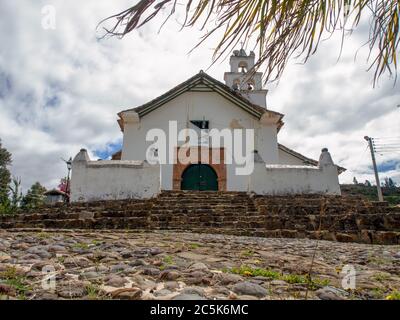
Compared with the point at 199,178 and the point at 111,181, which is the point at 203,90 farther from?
the point at 111,181

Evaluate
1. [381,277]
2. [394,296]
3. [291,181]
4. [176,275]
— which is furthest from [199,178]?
[394,296]

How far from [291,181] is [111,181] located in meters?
6.10

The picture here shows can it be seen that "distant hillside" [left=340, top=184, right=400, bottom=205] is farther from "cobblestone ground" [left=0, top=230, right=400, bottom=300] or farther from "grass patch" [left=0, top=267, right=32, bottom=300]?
"grass patch" [left=0, top=267, right=32, bottom=300]

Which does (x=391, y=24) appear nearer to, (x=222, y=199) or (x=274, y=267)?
(x=274, y=267)

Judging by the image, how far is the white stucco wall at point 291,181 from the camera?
1068 cm

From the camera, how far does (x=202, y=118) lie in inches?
585

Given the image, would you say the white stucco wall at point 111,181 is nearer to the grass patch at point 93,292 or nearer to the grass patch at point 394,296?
the grass patch at point 93,292

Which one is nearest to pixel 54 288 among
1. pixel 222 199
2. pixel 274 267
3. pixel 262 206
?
pixel 274 267

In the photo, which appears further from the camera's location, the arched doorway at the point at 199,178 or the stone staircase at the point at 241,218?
the arched doorway at the point at 199,178

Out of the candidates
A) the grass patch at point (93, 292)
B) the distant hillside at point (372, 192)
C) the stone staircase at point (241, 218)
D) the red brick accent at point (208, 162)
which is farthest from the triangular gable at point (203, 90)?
the distant hillside at point (372, 192)

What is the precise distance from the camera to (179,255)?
10.2ft

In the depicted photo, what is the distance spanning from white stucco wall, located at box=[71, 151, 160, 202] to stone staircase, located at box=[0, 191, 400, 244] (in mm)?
1236

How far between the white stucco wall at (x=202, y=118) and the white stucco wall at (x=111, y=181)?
3.18 m
